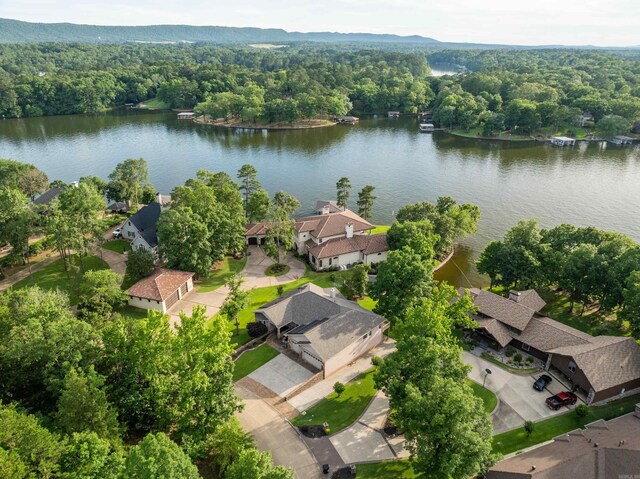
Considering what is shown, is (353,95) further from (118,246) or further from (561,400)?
(561,400)

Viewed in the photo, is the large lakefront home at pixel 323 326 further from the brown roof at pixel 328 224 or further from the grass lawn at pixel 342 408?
the brown roof at pixel 328 224

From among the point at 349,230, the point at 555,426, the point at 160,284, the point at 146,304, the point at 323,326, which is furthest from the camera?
the point at 349,230

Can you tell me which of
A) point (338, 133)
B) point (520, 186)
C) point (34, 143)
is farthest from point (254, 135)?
point (520, 186)

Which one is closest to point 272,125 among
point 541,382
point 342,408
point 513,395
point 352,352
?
point 352,352

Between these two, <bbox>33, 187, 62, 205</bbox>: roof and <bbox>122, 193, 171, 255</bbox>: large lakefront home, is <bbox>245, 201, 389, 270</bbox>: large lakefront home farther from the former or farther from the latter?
<bbox>33, 187, 62, 205</bbox>: roof

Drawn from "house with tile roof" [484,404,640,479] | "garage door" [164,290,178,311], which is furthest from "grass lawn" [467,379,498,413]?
"garage door" [164,290,178,311]

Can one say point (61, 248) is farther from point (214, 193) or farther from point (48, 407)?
point (48, 407)

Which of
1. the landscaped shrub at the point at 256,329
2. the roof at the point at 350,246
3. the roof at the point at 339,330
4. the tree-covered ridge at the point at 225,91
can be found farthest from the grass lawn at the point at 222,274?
the tree-covered ridge at the point at 225,91
